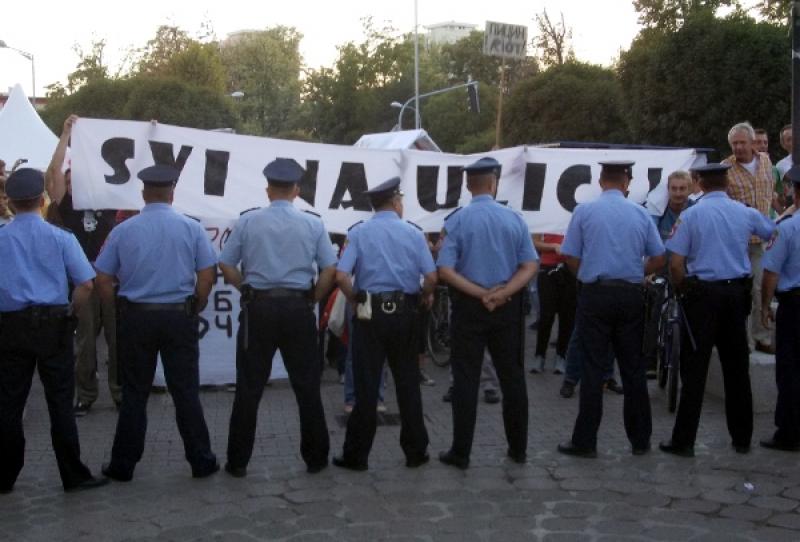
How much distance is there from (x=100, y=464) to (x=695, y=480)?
12.5 feet

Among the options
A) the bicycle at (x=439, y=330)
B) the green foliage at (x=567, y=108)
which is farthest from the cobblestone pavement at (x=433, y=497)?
the green foliage at (x=567, y=108)

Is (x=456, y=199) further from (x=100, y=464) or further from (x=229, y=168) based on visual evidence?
(x=100, y=464)

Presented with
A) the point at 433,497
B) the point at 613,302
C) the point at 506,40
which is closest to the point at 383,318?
the point at 433,497

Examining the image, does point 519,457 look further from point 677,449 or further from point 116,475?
point 116,475

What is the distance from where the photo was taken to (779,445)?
7684 millimetres

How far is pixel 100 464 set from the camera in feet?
25.1

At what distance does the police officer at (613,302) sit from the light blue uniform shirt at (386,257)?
1.07 metres

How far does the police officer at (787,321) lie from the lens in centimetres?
762

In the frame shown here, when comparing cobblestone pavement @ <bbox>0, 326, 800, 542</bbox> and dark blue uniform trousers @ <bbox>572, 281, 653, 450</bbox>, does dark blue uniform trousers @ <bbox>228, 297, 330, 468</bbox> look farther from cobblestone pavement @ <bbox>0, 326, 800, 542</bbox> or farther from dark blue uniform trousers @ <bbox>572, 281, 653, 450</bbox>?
dark blue uniform trousers @ <bbox>572, 281, 653, 450</bbox>

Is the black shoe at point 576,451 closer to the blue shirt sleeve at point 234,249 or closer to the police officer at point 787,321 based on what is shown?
the police officer at point 787,321

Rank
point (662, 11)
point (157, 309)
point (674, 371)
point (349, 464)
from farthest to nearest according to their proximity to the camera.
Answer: point (662, 11) < point (674, 371) < point (349, 464) < point (157, 309)

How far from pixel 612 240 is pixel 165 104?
53.9 meters

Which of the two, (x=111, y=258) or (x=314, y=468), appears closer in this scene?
(x=111, y=258)

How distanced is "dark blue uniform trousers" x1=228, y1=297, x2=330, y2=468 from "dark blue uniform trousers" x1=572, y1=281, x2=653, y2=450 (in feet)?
5.75
